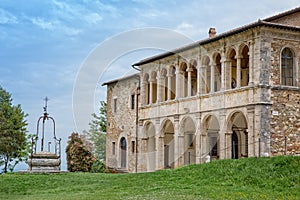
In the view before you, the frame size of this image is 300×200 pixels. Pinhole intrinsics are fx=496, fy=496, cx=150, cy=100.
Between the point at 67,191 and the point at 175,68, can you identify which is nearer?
the point at 67,191

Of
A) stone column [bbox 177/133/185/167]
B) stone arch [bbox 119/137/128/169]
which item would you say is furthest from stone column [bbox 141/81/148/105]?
stone column [bbox 177/133/185/167]

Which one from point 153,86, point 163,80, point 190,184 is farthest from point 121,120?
point 190,184

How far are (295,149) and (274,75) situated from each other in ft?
11.5

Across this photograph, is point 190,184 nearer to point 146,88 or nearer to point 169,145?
point 169,145

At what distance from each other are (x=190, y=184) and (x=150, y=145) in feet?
57.7

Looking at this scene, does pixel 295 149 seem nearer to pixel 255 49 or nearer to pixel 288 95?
pixel 288 95

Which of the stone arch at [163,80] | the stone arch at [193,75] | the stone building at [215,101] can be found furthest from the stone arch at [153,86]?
the stone arch at [193,75]

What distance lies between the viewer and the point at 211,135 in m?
28.4

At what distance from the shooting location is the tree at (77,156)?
1447 inches

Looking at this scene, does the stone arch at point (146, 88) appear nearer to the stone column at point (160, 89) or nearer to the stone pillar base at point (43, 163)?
the stone column at point (160, 89)

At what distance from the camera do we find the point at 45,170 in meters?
22.2

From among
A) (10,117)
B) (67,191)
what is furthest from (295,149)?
(10,117)

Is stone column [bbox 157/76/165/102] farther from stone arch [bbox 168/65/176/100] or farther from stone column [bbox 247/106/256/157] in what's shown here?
stone column [bbox 247/106/256/157]

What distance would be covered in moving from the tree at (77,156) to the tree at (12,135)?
444 cm
